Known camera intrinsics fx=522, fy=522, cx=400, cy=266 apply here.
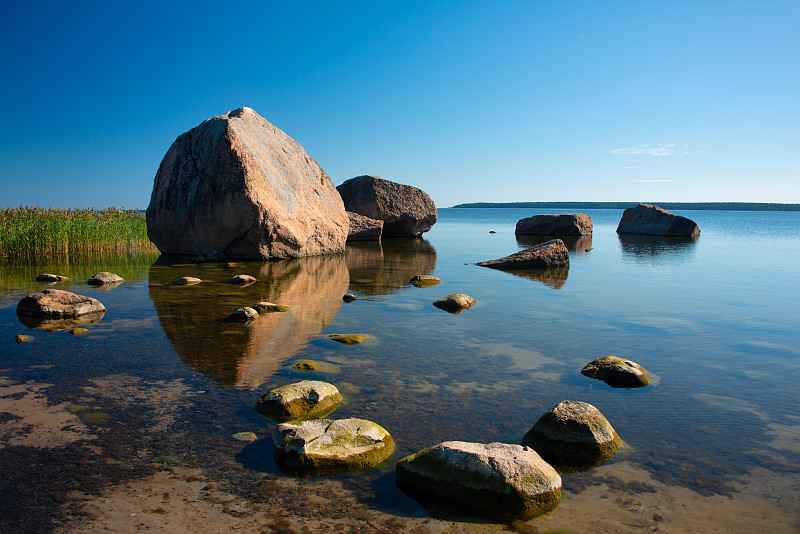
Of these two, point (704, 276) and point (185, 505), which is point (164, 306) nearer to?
point (185, 505)

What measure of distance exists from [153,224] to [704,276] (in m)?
15.2

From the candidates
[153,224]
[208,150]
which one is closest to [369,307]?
[208,150]

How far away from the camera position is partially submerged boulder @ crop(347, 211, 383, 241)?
75.3ft

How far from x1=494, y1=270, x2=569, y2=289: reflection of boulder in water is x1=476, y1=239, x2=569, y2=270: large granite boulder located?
0.28 metres

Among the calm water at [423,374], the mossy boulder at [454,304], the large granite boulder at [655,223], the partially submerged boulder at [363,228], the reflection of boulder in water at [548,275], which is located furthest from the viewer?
the large granite boulder at [655,223]

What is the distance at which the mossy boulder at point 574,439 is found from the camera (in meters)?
3.54

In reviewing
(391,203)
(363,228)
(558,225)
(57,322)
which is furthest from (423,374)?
(558,225)

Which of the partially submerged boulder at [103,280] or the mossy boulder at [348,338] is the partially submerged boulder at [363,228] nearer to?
the partially submerged boulder at [103,280]

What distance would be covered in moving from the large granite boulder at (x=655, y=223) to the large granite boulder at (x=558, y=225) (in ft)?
15.3

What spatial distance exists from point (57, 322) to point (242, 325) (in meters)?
2.57

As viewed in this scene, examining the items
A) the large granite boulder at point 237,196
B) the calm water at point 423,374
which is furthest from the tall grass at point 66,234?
the calm water at point 423,374

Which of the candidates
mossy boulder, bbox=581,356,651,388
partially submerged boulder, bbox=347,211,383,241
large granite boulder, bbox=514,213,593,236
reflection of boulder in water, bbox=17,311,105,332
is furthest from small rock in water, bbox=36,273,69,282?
large granite boulder, bbox=514,213,593,236

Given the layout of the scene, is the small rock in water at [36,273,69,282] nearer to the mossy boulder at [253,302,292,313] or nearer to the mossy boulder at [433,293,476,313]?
the mossy boulder at [253,302,292,313]

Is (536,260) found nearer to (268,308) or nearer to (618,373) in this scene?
(268,308)
